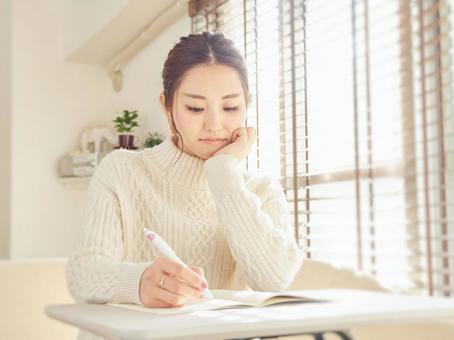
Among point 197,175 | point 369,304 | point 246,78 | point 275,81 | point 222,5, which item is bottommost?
point 369,304

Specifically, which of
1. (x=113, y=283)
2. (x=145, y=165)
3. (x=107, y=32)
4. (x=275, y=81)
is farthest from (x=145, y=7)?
(x=113, y=283)

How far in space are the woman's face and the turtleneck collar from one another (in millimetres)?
56

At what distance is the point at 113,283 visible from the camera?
92 cm

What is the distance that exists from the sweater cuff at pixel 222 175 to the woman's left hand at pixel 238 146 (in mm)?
21

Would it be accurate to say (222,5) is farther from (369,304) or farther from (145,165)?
(369,304)

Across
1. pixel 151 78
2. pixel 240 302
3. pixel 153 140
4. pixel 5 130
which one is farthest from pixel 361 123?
pixel 5 130

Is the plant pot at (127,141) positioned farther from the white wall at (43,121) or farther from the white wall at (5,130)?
the white wall at (5,130)

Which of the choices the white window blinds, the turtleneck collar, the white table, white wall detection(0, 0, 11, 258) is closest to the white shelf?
white wall detection(0, 0, 11, 258)

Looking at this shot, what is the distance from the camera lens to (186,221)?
1.12m

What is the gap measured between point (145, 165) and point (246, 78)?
0.73 feet

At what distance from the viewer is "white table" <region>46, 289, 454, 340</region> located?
630 mm

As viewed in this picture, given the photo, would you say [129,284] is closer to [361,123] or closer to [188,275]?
[188,275]

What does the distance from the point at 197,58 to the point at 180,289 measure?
0.41 metres

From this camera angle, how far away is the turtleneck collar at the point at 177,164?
1127 mm
